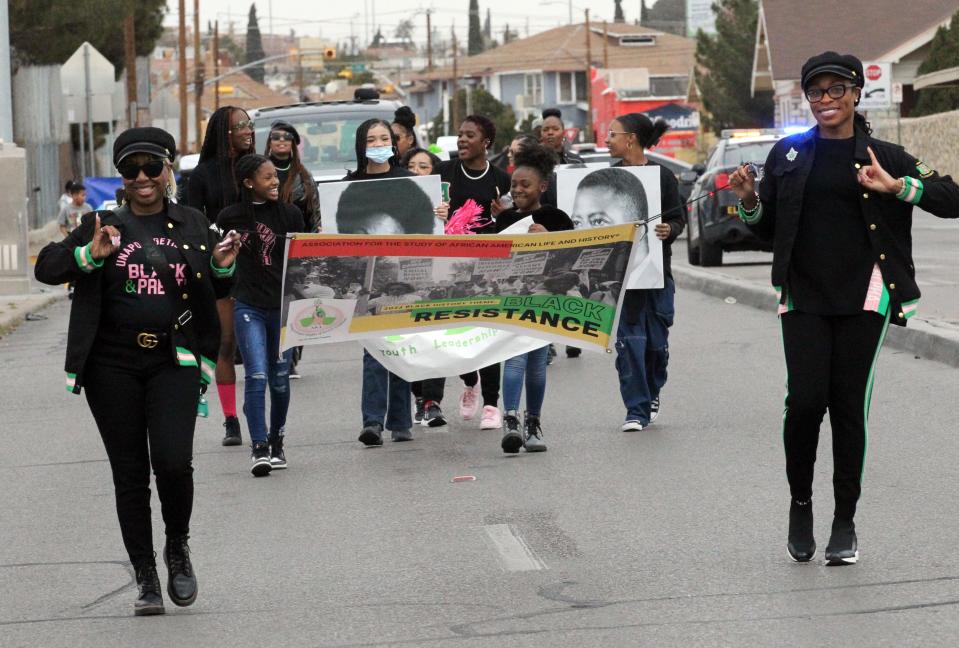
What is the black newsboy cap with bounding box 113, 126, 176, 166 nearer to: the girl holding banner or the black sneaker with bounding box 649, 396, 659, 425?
the girl holding banner

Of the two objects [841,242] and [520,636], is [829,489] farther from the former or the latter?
[520,636]

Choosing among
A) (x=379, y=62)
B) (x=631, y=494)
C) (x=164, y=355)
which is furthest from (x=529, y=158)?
(x=379, y=62)

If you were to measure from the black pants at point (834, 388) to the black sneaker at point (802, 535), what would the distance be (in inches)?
2.1

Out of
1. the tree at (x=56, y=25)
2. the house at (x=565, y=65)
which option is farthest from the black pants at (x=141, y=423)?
the house at (x=565, y=65)

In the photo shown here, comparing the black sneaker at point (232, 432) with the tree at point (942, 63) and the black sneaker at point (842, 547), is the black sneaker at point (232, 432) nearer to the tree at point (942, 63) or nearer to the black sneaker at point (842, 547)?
the black sneaker at point (842, 547)

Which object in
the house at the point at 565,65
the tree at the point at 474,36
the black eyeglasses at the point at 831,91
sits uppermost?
the tree at the point at 474,36

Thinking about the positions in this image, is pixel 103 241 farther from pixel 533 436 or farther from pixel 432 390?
pixel 432 390

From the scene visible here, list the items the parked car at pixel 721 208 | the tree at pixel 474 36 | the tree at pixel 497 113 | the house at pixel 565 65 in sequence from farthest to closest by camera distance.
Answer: the tree at pixel 474 36
the house at pixel 565 65
the tree at pixel 497 113
the parked car at pixel 721 208

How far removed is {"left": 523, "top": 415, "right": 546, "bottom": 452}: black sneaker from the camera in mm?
10500

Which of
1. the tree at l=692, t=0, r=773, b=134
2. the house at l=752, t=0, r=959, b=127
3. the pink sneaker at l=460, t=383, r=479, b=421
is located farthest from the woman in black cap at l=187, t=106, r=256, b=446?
the tree at l=692, t=0, r=773, b=134

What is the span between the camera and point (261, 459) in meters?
10.1

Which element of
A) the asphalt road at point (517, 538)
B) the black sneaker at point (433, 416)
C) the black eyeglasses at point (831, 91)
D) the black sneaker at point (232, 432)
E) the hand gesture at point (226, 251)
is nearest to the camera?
the asphalt road at point (517, 538)

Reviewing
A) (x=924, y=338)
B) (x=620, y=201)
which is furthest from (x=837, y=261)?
(x=924, y=338)

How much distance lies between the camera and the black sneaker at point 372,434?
10961 millimetres
